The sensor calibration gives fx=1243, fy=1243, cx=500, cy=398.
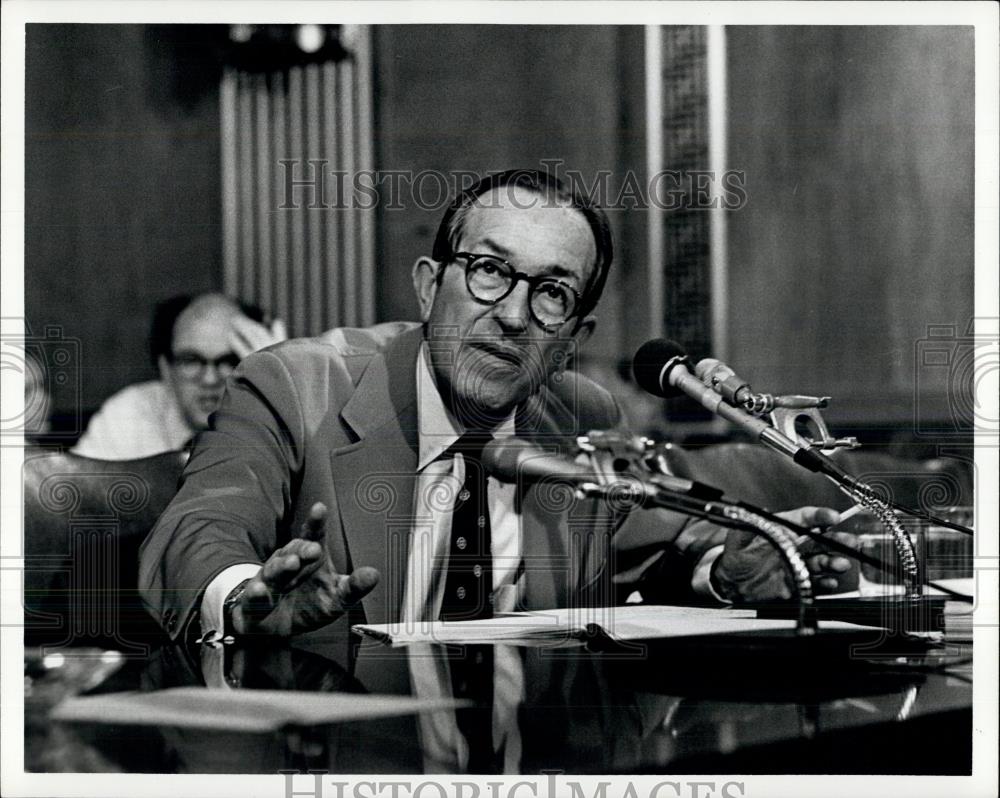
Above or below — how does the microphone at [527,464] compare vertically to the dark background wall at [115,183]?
below

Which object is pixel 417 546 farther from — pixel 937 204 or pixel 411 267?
pixel 937 204

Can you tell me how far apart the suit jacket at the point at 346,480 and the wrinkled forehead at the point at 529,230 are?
34 centimetres

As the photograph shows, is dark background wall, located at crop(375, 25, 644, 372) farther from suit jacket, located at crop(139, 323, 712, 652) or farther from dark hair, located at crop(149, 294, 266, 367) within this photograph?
dark hair, located at crop(149, 294, 266, 367)

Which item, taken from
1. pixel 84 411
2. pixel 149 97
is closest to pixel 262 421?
pixel 84 411

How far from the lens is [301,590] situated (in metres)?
3.61

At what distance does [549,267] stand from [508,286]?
136mm

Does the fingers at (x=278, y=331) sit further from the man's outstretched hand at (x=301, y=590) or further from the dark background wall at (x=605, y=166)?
the man's outstretched hand at (x=301, y=590)

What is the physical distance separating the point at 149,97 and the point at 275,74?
15.3 inches

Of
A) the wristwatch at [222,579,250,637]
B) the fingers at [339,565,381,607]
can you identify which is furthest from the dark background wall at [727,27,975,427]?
the wristwatch at [222,579,250,637]

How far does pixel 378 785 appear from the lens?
11.6 feet

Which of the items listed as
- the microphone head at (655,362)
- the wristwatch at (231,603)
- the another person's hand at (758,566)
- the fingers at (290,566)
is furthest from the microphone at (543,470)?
the wristwatch at (231,603)

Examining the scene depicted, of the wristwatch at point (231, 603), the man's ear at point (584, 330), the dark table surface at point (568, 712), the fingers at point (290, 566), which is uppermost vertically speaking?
the man's ear at point (584, 330)

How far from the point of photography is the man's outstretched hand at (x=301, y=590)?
3539mm

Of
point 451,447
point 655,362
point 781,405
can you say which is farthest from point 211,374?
point 781,405
